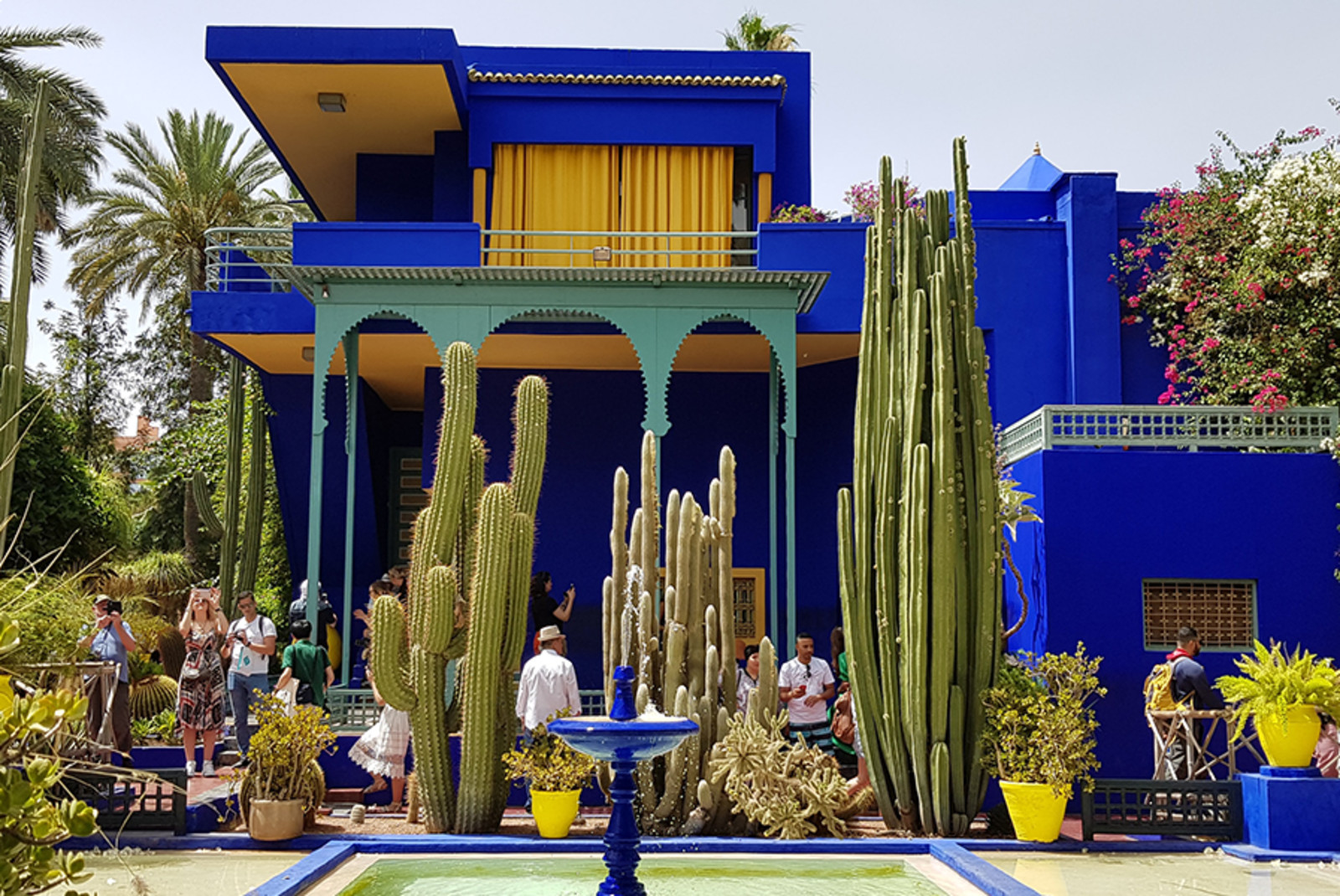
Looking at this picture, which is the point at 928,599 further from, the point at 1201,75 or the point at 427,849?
the point at 1201,75

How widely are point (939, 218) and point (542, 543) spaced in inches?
285

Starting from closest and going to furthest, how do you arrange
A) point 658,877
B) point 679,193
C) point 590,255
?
1. point 658,877
2. point 590,255
3. point 679,193

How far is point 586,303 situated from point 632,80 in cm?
413

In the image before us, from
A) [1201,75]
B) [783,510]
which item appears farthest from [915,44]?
[783,510]

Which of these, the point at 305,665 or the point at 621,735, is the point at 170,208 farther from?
the point at 621,735

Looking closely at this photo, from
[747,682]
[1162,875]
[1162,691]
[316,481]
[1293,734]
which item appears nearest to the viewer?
[1162,875]

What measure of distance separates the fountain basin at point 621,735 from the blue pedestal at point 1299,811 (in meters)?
4.62

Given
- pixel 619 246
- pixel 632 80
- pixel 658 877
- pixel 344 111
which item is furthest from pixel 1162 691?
pixel 344 111

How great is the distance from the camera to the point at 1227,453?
1165cm

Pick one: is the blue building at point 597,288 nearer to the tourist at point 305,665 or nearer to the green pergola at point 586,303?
the green pergola at point 586,303

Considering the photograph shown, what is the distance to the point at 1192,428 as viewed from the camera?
1184 centimetres

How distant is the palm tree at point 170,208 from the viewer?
2488 centimetres

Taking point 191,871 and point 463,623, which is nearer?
point 191,871

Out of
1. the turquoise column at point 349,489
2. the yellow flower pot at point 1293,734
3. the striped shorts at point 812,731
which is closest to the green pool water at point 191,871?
the turquoise column at point 349,489
